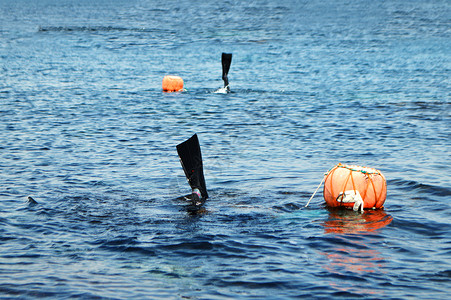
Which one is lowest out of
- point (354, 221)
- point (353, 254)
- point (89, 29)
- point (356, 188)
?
point (353, 254)

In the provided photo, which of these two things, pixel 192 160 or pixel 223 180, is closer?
pixel 192 160

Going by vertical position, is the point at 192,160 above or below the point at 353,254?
above

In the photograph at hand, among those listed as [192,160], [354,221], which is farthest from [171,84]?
[354,221]

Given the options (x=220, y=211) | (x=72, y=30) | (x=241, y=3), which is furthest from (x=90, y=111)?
(x=241, y=3)

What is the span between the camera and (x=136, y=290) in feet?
36.3

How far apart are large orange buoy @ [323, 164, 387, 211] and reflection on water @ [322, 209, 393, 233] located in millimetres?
177

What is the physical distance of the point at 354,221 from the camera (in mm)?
14930

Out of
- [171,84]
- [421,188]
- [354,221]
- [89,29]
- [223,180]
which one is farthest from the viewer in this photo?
[89,29]

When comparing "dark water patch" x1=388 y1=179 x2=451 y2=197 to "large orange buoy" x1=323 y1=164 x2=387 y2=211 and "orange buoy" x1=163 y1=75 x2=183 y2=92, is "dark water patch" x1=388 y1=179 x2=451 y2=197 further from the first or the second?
"orange buoy" x1=163 y1=75 x2=183 y2=92

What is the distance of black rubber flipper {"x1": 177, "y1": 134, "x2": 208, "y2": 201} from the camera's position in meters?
15.6

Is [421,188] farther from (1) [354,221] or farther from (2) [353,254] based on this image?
(2) [353,254]

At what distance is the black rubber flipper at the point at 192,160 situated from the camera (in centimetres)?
1562

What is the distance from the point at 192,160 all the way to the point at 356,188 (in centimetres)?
398

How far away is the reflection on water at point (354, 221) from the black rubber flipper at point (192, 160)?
3353mm
